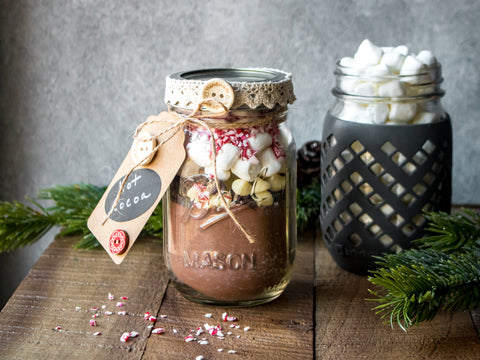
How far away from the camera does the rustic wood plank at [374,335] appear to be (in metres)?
0.65

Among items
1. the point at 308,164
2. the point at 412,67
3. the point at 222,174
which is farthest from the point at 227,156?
the point at 308,164

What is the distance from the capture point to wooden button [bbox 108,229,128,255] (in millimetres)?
701

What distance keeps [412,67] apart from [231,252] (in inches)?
12.9

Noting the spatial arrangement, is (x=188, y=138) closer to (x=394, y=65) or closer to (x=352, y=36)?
(x=394, y=65)

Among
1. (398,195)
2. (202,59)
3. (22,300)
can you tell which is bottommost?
(22,300)

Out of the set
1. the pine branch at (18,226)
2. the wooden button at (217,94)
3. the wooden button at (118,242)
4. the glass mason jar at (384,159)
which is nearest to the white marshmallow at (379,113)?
the glass mason jar at (384,159)

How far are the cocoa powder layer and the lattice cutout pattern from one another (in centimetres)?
13

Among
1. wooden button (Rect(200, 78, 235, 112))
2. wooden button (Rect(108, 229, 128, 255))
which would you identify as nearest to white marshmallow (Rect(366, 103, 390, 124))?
wooden button (Rect(200, 78, 235, 112))

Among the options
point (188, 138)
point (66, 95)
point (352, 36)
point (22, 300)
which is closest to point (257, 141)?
point (188, 138)

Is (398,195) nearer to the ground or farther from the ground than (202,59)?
nearer to the ground

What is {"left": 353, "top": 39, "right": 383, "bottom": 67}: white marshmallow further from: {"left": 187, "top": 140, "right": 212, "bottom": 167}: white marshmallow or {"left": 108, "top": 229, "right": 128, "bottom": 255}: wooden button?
{"left": 108, "top": 229, "right": 128, "bottom": 255}: wooden button

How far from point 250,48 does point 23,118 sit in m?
0.46

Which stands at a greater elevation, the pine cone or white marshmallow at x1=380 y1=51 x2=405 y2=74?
white marshmallow at x1=380 y1=51 x2=405 y2=74

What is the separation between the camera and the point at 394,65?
0.77m
